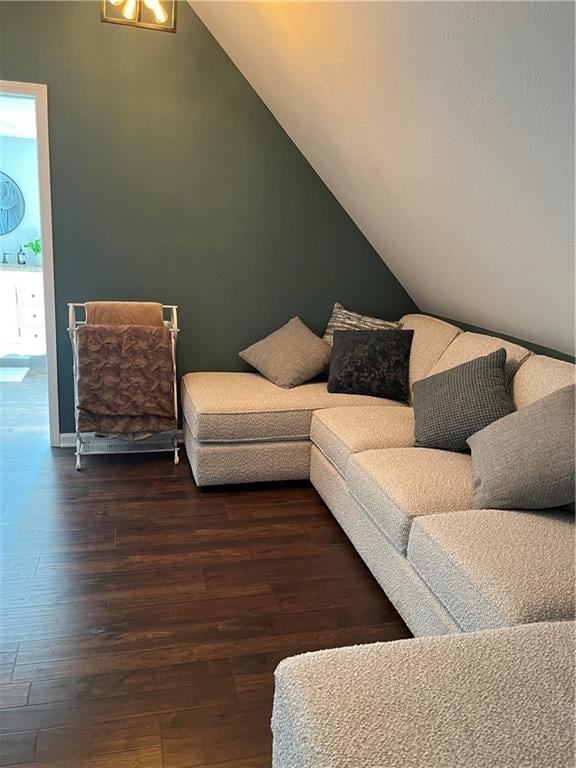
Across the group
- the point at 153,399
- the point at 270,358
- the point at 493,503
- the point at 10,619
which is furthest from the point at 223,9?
the point at 10,619

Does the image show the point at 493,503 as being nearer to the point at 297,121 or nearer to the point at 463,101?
the point at 463,101

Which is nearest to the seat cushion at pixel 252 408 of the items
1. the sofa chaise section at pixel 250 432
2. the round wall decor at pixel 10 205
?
the sofa chaise section at pixel 250 432

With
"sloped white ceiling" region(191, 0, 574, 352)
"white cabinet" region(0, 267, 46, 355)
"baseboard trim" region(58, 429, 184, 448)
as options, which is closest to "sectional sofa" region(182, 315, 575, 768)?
"sloped white ceiling" region(191, 0, 574, 352)

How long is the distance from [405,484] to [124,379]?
1.82 metres

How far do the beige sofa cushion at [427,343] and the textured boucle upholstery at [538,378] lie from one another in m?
0.66

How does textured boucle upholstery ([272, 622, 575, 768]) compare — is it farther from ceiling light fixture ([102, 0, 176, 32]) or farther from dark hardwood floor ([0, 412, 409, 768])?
ceiling light fixture ([102, 0, 176, 32])

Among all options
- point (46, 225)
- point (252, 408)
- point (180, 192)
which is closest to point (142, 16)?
point (180, 192)

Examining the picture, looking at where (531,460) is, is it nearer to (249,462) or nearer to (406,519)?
(406,519)

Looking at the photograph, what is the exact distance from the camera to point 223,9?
119 inches

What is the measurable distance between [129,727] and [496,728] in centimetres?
102

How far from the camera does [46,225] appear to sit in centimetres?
338

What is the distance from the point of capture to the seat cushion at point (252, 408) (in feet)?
9.96

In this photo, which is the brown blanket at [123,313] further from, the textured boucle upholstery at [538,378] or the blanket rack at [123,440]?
the textured boucle upholstery at [538,378]

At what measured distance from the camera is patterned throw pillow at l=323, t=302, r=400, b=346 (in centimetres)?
365
